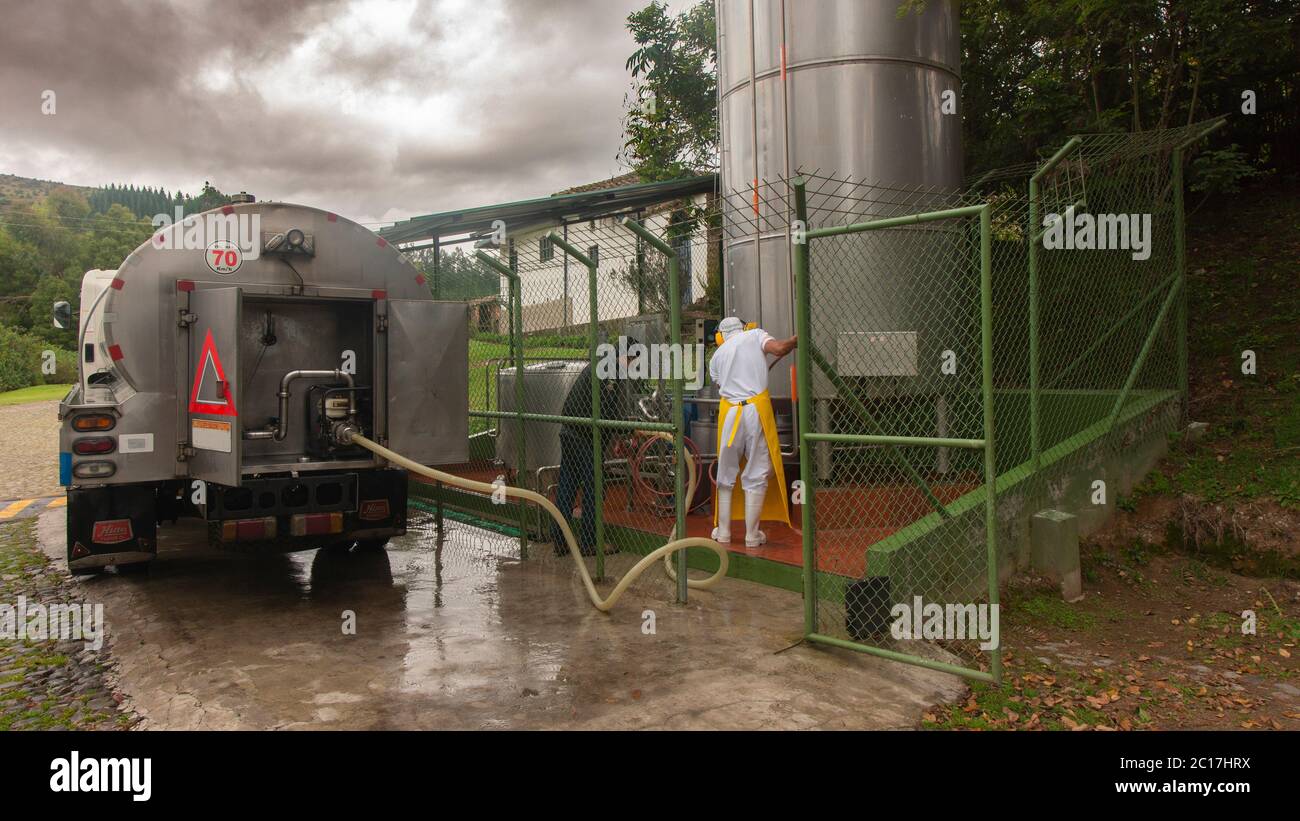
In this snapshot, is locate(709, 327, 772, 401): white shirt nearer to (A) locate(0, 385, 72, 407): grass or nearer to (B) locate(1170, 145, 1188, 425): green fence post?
(B) locate(1170, 145, 1188, 425): green fence post

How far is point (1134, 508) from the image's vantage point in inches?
321

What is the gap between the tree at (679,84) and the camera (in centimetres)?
1642

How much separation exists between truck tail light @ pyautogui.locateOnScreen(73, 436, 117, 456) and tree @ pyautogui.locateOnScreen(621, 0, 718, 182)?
12.4m

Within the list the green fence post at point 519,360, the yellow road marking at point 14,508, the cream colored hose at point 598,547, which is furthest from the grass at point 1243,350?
the yellow road marking at point 14,508

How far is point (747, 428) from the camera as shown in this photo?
720cm

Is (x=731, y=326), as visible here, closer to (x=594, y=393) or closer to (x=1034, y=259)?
(x=594, y=393)

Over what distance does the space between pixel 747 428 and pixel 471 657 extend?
294cm

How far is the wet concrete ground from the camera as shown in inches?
176

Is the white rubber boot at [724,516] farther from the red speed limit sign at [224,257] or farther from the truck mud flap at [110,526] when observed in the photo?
the truck mud flap at [110,526]

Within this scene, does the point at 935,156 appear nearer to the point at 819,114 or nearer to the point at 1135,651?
the point at 819,114

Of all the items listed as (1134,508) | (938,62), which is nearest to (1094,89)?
(938,62)
